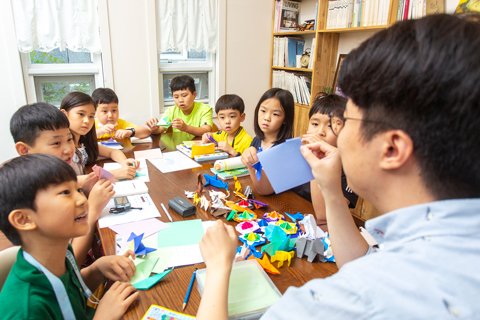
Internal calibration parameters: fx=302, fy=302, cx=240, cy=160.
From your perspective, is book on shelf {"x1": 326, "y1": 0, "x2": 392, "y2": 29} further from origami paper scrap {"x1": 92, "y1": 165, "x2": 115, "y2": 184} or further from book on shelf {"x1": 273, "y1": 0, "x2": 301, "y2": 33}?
origami paper scrap {"x1": 92, "y1": 165, "x2": 115, "y2": 184}

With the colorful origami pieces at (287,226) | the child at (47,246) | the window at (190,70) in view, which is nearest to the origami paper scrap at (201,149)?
the colorful origami pieces at (287,226)

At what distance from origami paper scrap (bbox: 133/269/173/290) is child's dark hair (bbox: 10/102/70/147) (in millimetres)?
993

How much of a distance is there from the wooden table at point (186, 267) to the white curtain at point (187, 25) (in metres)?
2.23

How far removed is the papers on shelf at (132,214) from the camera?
120 cm

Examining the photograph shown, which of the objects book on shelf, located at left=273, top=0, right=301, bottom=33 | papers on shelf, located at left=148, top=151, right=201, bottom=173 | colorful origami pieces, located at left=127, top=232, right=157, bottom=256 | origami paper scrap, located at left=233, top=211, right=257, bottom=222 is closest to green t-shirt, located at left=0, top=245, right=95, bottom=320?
colorful origami pieces, located at left=127, top=232, right=157, bottom=256

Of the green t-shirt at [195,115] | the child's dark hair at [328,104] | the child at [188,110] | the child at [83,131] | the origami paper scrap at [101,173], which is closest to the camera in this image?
the origami paper scrap at [101,173]

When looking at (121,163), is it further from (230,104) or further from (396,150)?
(396,150)

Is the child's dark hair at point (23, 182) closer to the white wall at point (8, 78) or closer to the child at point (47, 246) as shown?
the child at point (47, 246)

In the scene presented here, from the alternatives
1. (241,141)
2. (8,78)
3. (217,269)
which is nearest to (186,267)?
(217,269)

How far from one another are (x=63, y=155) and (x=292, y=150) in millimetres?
1114

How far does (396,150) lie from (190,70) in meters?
3.60

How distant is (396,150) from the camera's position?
20.7 inches

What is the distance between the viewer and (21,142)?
1.41m

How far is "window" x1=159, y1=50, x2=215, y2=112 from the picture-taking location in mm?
3725
